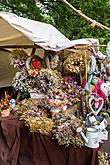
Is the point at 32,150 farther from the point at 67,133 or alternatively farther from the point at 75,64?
the point at 75,64

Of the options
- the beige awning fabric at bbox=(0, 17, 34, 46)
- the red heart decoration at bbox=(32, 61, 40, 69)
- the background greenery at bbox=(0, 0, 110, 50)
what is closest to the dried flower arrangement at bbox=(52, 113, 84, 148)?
the red heart decoration at bbox=(32, 61, 40, 69)

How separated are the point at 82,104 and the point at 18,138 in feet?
3.83

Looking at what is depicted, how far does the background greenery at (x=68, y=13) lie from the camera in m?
10.3

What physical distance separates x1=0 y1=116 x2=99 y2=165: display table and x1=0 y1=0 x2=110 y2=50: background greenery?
700cm

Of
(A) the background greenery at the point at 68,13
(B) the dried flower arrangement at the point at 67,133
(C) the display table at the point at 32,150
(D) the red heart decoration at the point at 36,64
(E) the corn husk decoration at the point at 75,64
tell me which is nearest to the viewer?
(B) the dried flower arrangement at the point at 67,133

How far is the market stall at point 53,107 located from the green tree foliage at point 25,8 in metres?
5.45

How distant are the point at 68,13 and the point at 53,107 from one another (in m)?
7.10

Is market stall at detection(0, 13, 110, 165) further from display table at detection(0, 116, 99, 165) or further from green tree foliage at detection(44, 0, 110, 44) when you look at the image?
green tree foliage at detection(44, 0, 110, 44)

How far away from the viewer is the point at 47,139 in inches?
157

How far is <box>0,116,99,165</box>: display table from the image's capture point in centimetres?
395

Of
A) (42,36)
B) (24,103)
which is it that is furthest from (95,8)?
(24,103)

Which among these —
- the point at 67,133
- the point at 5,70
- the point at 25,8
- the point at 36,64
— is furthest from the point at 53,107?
the point at 25,8

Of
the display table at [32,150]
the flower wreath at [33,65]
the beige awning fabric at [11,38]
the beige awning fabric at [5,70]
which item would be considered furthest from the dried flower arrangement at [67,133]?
the beige awning fabric at [5,70]

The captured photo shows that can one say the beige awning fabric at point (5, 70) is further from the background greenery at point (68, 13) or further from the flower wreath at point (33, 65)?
the background greenery at point (68, 13)
